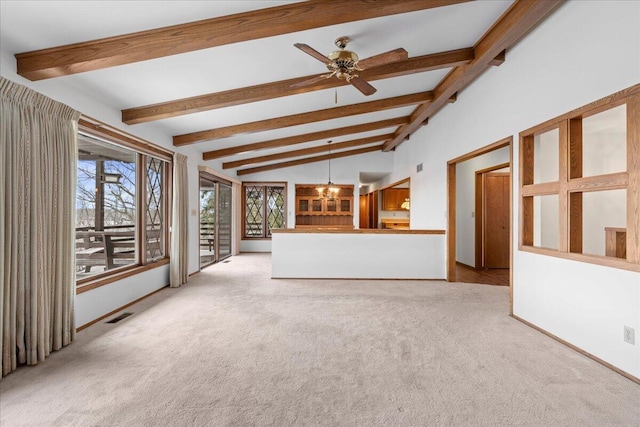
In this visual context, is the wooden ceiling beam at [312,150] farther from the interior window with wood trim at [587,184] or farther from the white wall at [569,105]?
the interior window with wood trim at [587,184]

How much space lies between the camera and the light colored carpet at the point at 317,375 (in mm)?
1792

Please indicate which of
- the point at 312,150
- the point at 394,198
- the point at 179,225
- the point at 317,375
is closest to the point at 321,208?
the point at 312,150

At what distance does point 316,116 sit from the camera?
483 centimetres

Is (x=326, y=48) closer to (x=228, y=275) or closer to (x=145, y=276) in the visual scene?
(x=145, y=276)

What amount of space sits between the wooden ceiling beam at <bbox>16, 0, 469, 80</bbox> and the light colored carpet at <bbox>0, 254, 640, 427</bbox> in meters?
2.36

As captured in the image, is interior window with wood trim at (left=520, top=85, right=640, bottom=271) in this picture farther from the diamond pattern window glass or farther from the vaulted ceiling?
the diamond pattern window glass

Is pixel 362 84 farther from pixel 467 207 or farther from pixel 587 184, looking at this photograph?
pixel 467 207

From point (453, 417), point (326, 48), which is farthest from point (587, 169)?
point (453, 417)

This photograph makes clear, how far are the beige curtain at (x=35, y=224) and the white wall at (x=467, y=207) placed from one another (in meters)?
6.71

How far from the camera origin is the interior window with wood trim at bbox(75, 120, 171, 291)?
139 inches

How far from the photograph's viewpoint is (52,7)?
1.96 metres

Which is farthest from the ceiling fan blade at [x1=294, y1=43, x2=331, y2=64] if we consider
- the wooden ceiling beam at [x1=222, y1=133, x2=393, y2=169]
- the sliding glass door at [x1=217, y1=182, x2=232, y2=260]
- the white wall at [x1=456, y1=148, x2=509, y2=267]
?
the sliding glass door at [x1=217, y1=182, x2=232, y2=260]

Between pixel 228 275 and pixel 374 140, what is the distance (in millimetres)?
4537

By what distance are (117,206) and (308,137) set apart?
353 centimetres
